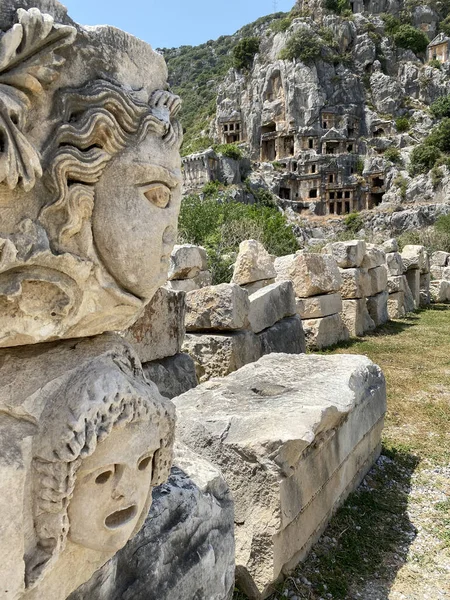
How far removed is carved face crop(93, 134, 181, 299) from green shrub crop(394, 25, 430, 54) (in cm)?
A: 6769

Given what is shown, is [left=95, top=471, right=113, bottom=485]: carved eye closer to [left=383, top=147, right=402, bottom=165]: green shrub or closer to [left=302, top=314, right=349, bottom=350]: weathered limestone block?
[left=302, top=314, right=349, bottom=350]: weathered limestone block

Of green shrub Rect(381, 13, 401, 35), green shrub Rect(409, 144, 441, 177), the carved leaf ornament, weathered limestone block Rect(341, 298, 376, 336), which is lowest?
weathered limestone block Rect(341, 298, 376, 336)

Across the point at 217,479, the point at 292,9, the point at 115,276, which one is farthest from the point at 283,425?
the point at 292,9

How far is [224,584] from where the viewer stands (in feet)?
6.60

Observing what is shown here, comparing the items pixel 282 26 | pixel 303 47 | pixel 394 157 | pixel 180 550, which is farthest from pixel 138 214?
pixel 282 26

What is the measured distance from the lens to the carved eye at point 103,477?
130 centimetres

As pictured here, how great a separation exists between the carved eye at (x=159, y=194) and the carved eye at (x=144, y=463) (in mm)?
682

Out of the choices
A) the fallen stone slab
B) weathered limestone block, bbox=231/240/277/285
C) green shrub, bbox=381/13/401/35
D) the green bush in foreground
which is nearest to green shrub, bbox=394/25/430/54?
green shrub, bbox=381/13/401/35

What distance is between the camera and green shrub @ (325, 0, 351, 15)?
200 ft

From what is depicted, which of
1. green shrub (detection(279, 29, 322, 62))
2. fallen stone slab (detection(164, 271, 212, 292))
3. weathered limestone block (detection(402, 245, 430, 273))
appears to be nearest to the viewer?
fallen stone slab (detection(164, 271, 212, 292))

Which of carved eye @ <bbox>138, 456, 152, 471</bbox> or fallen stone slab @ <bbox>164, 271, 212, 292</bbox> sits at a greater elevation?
carved eye @ <bbox>138, 456, 152, 471</bbox>

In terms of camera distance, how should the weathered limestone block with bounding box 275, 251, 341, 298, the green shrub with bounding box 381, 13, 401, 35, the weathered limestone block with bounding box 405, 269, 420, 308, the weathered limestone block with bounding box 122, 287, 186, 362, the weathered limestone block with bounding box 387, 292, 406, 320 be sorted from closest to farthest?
the weathered limestone block with bounding box 122, 287, 186, 362
the weathered limestone block with bounding box 275, 251, 341, 298
the weathered limestone block with bounding box 387, 292, 406, 320
the weathered limestone block with bounding box 405, 269, 420, 308
the green shrub with bounding box 381, 13, 401, 35

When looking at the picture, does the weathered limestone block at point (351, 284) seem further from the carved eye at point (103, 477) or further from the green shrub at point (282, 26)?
the green shrub at point (282, 26)

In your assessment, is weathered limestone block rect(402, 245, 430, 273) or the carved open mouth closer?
the carved open mouth
